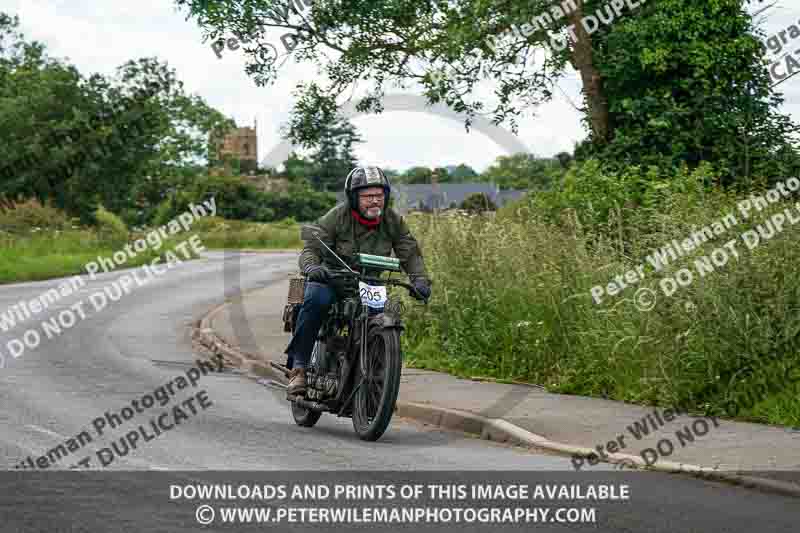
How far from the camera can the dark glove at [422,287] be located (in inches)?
429

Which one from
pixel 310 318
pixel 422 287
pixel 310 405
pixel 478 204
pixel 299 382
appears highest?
pixel 478 204

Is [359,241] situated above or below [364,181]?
below

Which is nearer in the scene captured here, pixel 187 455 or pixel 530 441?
pixel 187 455

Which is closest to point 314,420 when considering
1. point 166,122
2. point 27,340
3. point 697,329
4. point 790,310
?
point 697,329

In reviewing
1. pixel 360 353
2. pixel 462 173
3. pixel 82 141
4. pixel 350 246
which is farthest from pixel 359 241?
pixel 462 173

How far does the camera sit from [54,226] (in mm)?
50594

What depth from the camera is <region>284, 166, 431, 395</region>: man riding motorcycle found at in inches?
428

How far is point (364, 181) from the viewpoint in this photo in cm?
1080

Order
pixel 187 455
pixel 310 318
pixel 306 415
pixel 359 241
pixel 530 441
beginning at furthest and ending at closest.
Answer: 1. pixel 306 415
2. pixel 359 241
3. pixel 310 318
4. pixel 530 441
5. pixel 187 455

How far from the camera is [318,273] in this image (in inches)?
424

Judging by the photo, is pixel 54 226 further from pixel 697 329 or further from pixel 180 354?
pixel 697 329

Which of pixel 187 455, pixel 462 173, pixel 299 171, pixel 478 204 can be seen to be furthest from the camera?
pixel 462 173

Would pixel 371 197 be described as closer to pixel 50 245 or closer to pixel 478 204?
pixel 478 204

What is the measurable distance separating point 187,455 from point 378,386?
1636mm
